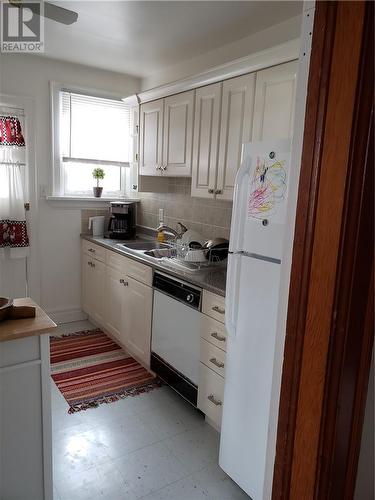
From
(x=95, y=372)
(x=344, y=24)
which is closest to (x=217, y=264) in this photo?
(x=95, y=372)

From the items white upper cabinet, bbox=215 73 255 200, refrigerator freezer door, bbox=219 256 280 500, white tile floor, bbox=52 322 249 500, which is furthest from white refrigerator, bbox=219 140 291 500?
white upper cabinet, bbox=215 73 255 200

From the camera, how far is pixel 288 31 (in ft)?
7.88

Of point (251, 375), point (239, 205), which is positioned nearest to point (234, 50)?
point (239, 205)

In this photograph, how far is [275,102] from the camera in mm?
2150

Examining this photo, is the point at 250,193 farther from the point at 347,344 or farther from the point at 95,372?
the point at 95,372

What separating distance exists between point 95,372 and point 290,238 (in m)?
2.44

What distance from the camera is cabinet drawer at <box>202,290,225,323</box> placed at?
6.88ft

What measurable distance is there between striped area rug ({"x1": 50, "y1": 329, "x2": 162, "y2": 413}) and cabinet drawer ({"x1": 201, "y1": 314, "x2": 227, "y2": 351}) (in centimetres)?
83

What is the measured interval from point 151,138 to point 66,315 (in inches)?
79.4

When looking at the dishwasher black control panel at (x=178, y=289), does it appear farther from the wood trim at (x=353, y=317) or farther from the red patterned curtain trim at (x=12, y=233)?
the red patterned curtain trim at (x=12, y=233)

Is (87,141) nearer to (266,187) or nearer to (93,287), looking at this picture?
(93,287)

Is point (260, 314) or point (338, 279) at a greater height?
point (338, 279)

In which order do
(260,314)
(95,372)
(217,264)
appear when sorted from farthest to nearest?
1. (95,372)
2. (217,264)
3. (260,314)

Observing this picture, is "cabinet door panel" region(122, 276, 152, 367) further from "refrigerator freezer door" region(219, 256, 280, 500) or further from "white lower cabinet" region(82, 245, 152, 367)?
"refrigerator freezer door" region(219, 256, 280, 500)
